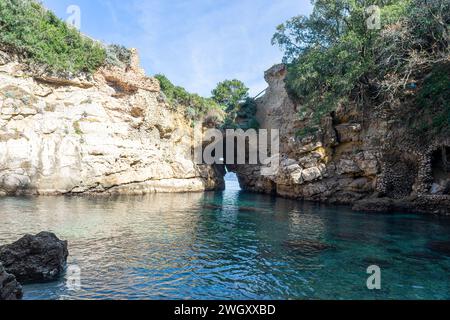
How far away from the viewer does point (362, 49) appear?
22.0m

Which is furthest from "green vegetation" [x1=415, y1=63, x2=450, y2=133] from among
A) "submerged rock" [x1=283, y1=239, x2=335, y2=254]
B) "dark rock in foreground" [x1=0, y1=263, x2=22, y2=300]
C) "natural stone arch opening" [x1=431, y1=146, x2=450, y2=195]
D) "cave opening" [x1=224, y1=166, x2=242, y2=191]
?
"cave opening" [x1=224, y1=166, x2=242, y2=191]

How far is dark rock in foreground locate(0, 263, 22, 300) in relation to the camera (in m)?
5.03

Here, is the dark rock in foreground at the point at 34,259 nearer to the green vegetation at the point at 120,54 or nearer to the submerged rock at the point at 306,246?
the submerged rock at the point at 306,246

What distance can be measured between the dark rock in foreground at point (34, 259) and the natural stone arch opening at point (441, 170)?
784 inches

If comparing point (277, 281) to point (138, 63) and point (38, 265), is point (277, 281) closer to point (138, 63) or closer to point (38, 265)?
point (38, 265)

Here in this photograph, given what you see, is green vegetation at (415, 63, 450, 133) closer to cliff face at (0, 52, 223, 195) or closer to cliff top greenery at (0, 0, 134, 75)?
cliff face at (0, 52, 223, 195)

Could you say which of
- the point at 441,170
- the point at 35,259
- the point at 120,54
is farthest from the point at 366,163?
A: the point at 120,54

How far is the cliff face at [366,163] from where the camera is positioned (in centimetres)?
1898

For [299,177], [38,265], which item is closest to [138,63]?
[299,177]

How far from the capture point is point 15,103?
872 inches

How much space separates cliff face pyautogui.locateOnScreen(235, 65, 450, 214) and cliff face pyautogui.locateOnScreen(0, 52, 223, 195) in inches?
485

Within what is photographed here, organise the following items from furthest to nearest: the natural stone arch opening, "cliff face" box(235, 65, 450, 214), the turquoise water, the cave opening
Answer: the cave opening < "cliff face" box(235, 65, 450, 214) < the natural stone arch opening < the turquoise water

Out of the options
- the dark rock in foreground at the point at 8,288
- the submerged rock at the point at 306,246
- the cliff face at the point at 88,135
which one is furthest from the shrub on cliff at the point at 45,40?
the submerged rock at the point at 306,246
